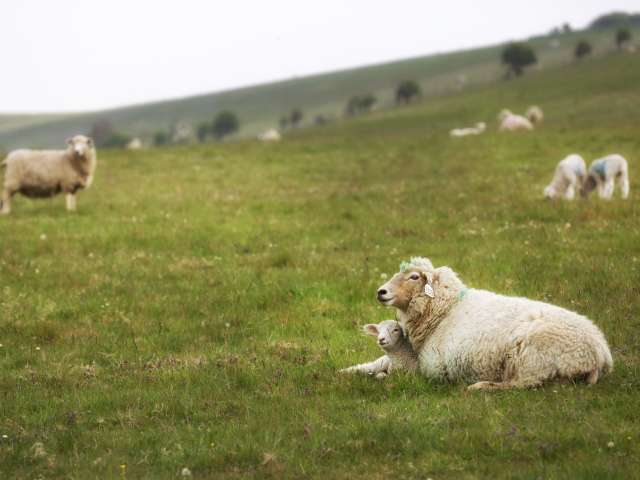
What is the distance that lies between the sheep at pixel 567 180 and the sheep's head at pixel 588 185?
128 millimetres

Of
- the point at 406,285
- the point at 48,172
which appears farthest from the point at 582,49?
the point at 406,285

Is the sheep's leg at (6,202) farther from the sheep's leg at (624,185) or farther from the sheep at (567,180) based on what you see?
the sheep's leg at (624,185)

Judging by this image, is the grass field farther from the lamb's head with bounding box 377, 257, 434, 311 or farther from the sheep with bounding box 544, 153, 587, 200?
the lamb's head with bounding box 377, 257, 434, 311

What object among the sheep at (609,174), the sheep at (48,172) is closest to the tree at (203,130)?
Answer: the sheep at (48,172)

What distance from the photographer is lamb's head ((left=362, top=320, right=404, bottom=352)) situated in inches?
384

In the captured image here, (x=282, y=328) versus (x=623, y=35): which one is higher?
(x=623, y=35)

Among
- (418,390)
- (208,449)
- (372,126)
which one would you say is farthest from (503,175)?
(372,126)

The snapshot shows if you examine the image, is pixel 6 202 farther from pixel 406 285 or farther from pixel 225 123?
pixel 225 123

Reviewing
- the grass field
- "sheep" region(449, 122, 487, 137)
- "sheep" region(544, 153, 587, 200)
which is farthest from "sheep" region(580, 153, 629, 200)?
"sheep" region(449, 122, 487, 137)

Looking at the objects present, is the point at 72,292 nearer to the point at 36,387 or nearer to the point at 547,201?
the point at 36,387

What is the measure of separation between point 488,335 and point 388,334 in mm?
1361

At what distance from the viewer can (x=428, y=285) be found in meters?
9.55

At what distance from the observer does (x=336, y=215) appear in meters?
21.7

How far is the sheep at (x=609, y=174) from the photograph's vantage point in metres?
20.8
